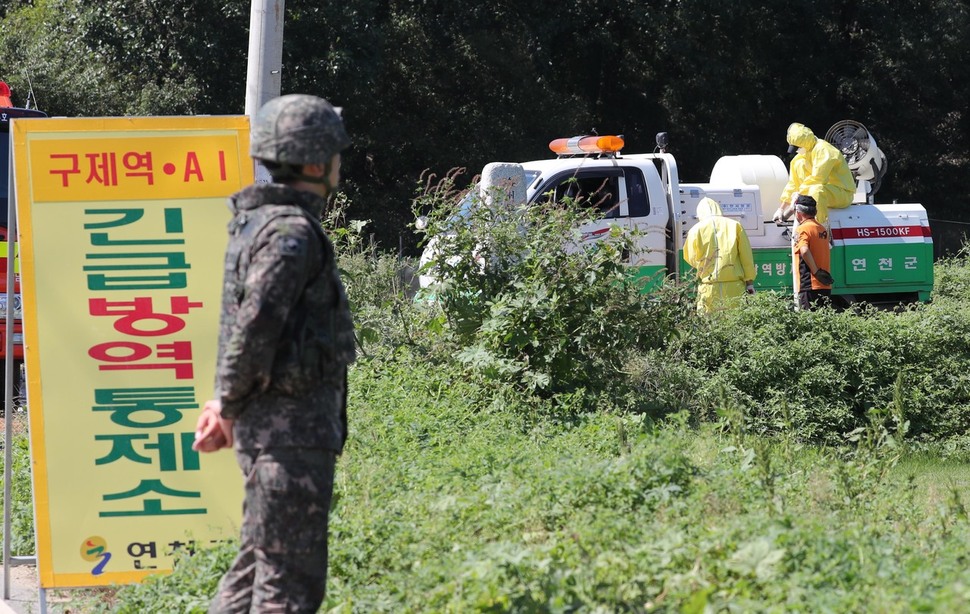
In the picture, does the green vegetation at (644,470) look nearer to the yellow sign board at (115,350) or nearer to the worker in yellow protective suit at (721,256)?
the yellow sign board at (115,350)

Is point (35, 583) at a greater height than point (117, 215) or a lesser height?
lesser

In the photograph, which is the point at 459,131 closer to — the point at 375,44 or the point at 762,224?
the point at 375,44

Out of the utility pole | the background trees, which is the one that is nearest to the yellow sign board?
the utility pole

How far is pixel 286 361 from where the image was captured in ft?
11.1

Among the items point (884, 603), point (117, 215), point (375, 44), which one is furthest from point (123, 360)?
point (375, 44)

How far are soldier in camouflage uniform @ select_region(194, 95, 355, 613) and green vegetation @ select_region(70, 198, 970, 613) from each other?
0.73 meters

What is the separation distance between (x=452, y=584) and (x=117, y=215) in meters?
2.32

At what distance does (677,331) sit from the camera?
8.30 meters

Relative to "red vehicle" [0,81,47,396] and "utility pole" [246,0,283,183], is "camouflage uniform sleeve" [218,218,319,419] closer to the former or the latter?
"utility pole" [246,0,283,183]

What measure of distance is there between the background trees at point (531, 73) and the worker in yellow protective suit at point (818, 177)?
11147mm

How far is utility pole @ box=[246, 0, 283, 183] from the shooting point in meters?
8.35

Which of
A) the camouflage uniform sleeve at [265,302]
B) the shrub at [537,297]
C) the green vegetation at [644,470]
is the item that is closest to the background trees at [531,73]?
the green vegetation at [644,470]

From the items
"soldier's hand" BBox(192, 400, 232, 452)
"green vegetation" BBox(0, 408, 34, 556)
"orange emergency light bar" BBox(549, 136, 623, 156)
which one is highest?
"orange emergency light bar" BBox(549, 136, 623, 156)

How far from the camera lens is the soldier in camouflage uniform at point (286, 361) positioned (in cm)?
333
